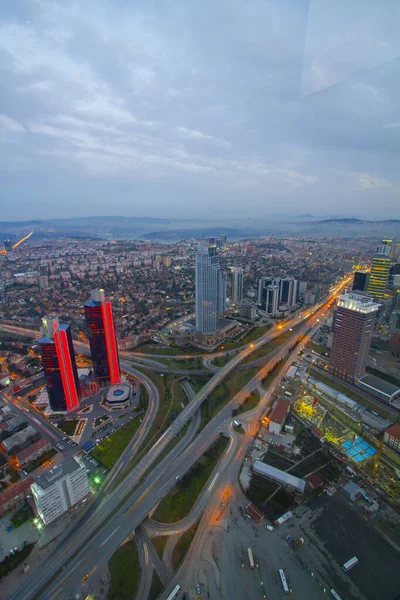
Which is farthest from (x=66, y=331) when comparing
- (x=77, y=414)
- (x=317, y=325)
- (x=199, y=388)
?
(x=317, y=325)

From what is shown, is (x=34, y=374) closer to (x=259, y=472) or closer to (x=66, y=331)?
(x=66, y=331)

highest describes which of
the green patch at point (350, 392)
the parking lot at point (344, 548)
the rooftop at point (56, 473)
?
the rooftop at point (56, 473)

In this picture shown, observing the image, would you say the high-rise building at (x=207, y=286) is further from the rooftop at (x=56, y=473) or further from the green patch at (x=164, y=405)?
the rooftop at (x=56, y=473)

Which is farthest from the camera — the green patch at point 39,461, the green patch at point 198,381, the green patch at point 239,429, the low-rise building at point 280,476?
the green patch at point 198,381

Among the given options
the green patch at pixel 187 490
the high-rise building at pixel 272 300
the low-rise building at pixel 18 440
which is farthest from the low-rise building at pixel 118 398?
the high-rise building at pixel 272 300

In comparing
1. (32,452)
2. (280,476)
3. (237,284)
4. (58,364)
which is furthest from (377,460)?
(237,284)

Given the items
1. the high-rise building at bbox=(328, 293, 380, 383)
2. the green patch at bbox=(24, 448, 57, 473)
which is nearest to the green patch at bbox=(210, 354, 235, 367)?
the high-rise building at bbox=(328, 293, 380, 383)

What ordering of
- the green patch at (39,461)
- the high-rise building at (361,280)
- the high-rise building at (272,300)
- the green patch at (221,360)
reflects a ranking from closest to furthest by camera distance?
the green patch at (39,461) → the green patch at (221,360) → the high-rise building at (272,300) → the high-rise building at (361,280)

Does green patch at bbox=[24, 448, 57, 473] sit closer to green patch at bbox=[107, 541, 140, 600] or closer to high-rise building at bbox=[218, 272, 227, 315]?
green patch at bbox=[107, 541, 140, 600]
